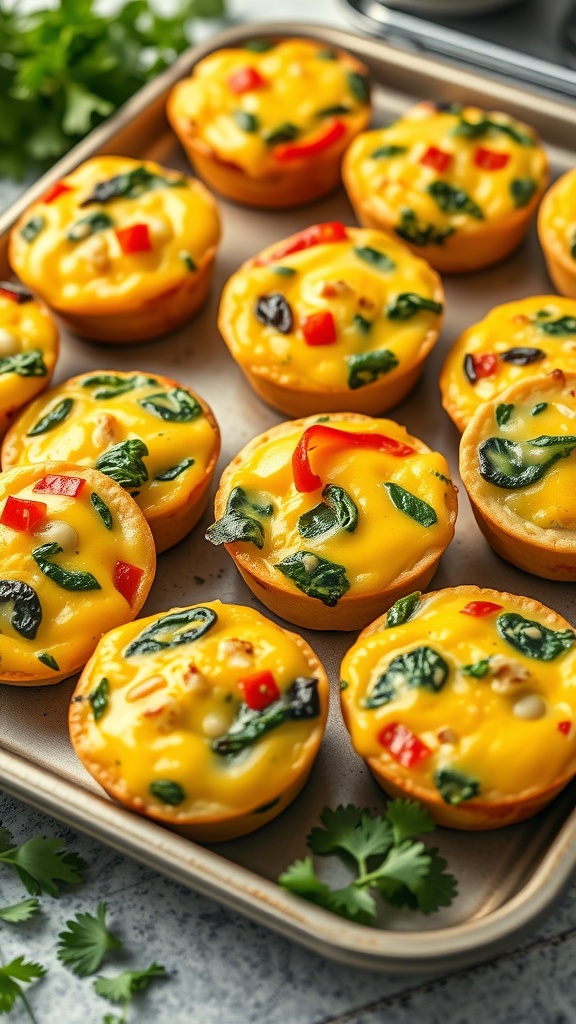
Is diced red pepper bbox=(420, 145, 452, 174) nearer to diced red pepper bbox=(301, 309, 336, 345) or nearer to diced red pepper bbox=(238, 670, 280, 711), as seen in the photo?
diced red pepper bbox=(301, 309, 336, 345)

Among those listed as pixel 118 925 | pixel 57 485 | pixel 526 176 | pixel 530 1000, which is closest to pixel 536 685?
pixel 530 1000

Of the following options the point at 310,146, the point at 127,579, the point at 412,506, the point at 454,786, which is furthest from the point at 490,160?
the point at 454,786

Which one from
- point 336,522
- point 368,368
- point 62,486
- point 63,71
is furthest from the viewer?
point 63,71

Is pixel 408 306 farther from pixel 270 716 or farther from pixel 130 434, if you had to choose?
pixel 270 716

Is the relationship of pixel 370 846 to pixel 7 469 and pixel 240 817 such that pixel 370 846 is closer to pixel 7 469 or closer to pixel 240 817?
pixel 240 817

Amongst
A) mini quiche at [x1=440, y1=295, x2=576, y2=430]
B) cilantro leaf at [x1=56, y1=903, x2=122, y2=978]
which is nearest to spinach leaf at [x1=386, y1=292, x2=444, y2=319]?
mini quiche at [x1=440, y1=295, x2=576, y2=430]

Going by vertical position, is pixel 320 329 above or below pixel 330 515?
above

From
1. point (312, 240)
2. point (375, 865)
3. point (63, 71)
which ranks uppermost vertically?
point (63, 71)
